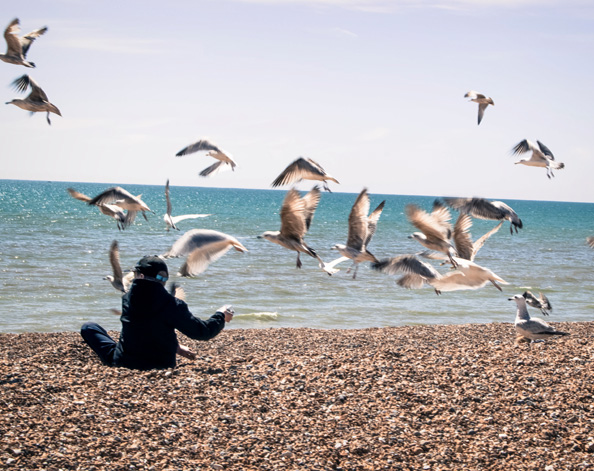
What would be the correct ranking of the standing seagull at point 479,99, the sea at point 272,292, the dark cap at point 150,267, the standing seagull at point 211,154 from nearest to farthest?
→ the dark cap at point 150,267 → the standing seagull at point 211,154 → the standing seagull at point 479,99 → the sea at point 272,292

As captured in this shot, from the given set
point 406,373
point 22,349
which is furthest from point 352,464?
point 22,349

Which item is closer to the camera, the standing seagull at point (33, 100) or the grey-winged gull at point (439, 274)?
the grey-winged gull at point (439, 274)

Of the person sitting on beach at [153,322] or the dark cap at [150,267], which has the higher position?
the dark cap at [150,267]

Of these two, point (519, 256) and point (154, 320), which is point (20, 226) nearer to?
point (519, 256)

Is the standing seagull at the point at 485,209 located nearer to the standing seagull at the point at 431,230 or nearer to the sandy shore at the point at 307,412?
the standing seagull at the point at 431,230

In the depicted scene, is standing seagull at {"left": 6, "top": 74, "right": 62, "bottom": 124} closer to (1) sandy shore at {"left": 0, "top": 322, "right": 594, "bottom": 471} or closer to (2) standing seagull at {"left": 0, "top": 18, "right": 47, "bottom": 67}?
(2) standing seagull at {"left": 0, "top": 18, "right": 47, "bottom": 67}

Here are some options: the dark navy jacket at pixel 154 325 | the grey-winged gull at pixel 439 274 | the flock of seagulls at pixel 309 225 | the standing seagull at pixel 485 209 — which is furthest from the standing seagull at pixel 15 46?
the standing seagull at pixel 485 209

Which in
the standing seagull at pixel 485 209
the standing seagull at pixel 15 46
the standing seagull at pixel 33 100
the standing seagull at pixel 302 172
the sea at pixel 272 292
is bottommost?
the sea at pixel 272 292

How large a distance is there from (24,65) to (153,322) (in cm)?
533

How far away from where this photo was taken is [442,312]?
54.5 feet

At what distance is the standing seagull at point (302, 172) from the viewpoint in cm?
848

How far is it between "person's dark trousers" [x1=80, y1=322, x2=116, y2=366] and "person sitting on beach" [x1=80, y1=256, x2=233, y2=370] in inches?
9.5

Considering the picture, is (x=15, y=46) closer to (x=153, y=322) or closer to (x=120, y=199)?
(x=120, y=199)

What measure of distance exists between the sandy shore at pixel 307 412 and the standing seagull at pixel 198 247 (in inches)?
39.4
